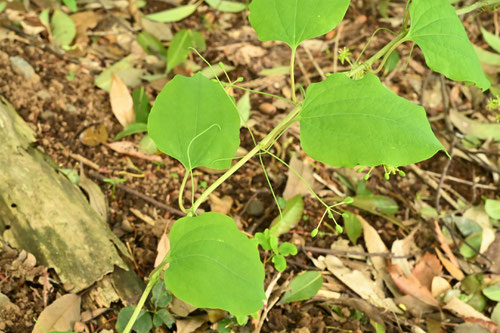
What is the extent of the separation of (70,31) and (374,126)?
179cm

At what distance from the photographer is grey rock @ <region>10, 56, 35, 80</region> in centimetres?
198

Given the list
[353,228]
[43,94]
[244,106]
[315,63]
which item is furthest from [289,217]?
[43,94]

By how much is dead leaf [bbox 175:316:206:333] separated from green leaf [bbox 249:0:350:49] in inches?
33.8

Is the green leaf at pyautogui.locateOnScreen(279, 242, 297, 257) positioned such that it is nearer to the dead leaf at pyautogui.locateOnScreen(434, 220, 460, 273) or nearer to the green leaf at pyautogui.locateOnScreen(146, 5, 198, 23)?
the dead leaf at pyautogui.locateOnScreen(434, 220, 460, 273)

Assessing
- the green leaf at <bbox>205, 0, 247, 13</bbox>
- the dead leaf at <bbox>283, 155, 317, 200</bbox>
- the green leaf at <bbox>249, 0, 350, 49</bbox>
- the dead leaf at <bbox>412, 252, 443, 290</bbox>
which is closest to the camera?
the green leaf at <bbox>249, 0, 350, 49</bbox>

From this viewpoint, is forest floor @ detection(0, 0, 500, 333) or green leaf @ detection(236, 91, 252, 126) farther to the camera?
green leaf @ detection(236, 91, 252, 126)

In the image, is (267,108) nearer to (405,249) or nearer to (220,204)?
(220,204)

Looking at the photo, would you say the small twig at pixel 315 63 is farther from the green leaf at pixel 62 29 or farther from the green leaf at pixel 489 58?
the green leaf at pixel 62 29

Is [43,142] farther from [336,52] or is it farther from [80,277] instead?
[336,52]

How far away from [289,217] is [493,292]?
0.77m

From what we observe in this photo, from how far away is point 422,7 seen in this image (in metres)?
1.20

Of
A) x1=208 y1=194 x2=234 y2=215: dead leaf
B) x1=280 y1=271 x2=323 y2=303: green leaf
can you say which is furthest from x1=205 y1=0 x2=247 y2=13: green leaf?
x1=280 y1=271 x2=323 y2=303: green leaf

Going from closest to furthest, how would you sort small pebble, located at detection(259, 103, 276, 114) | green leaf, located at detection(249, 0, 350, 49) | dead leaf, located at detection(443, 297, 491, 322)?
green leaf, located at detection(249, 0, 350, 49)
dead leaf, located at detection(443, 297, 491, 322)
small pebble, located at detection(259, 103, 276, 114)

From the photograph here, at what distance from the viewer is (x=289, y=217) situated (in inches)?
70.1
